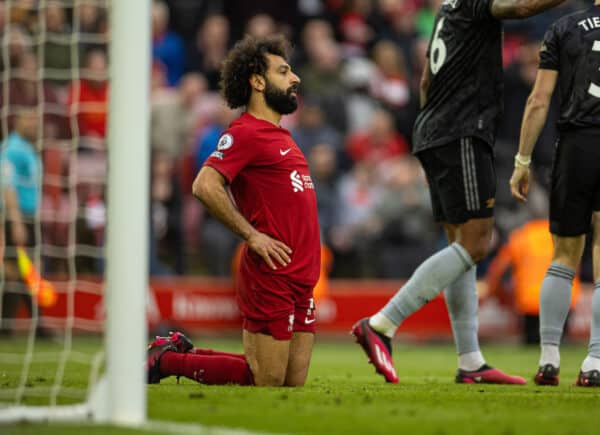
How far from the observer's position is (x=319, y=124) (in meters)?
13.6

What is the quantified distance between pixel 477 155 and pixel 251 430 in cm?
286

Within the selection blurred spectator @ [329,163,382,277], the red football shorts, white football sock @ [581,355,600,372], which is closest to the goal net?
the red football shorts

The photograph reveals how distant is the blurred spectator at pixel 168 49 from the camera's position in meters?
14.1

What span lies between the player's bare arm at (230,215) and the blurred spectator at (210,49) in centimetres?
827

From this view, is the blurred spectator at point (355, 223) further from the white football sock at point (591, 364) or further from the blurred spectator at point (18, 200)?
the white football sock at point (591, 364)

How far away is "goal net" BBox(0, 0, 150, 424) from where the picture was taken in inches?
163

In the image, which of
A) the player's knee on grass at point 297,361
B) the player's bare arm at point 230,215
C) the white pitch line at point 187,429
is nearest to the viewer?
the white pitch line at point 187,429

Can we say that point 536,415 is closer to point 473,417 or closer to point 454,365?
point 473,417

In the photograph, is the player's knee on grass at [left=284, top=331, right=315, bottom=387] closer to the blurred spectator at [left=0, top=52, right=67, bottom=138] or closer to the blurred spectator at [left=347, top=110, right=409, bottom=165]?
the blurred spectator at [left=0, top=52, right=67, bottom=138]

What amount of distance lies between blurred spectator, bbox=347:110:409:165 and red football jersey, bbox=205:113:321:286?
318 inches

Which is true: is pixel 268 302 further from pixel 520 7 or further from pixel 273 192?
pixel 520 7

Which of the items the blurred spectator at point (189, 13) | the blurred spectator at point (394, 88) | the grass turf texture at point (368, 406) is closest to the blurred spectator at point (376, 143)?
the blurred spectator at point (394, 88)

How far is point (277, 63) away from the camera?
6.05 meters

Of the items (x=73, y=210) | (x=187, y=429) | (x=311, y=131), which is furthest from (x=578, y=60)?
(x=311, y=131)
